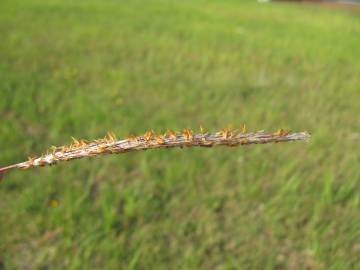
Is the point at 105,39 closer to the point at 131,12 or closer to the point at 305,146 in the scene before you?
the point at 131,12

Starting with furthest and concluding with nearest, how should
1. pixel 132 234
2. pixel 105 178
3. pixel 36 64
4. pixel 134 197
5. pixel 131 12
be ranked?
pixel 131 12, pixel 36 64, pixel 105 178, pixel 134 197, pixel 132 234

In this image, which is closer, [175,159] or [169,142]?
[169,142]

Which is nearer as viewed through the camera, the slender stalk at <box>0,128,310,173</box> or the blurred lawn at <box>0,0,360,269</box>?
the slender stalk at <box>0,128,310,173</box>

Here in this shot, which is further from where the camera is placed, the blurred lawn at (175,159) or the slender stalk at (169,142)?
the blurred lawn at (175,159)

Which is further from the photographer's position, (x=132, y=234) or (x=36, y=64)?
(x=36, y=64)

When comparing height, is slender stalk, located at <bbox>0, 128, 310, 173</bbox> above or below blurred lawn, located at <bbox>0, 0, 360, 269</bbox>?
below

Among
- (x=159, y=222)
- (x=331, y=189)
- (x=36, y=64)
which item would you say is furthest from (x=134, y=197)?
(x=36, y=64)

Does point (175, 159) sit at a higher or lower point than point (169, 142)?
higher

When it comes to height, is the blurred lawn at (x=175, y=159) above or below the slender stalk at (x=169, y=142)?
above
